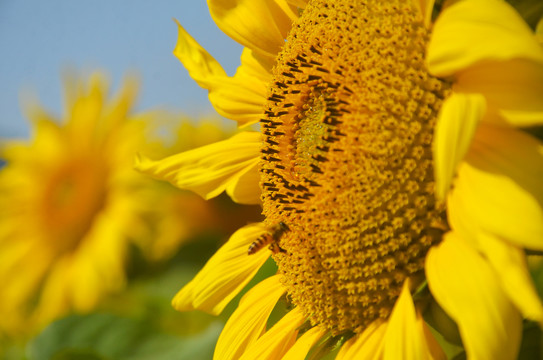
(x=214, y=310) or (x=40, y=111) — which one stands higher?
(x=40, y=111)

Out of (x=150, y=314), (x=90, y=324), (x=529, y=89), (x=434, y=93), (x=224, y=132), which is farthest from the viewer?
(x=224, y=132)

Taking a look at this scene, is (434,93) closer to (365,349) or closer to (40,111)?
(365,349)

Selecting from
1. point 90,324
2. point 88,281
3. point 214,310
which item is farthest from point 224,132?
point 214,310

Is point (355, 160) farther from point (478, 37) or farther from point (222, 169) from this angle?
point (222, 169)

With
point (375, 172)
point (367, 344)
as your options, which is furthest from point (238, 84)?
point (367, 344)

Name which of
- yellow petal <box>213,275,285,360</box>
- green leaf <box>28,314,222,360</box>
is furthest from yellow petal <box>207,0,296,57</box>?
green leaf <box>28,314,222,360</box>

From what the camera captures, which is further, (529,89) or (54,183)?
(54,183)
